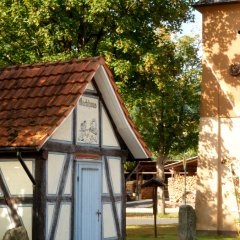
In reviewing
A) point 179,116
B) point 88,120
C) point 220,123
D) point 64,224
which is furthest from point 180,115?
point 64,224

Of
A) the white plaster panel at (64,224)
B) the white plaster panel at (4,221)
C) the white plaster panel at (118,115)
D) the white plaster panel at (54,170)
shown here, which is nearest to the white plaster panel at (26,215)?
the white plaster panel at (4,221)

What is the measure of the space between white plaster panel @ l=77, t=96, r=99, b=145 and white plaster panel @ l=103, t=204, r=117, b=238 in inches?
70.9

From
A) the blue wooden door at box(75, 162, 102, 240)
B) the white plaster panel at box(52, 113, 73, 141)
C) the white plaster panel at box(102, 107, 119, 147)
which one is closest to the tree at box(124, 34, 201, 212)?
the white plaster panel at box(102, 107, 119, 147)

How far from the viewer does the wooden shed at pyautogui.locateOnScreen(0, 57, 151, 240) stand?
47.3 ft

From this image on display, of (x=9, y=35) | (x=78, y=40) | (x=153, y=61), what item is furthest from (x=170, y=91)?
(x=9, y=35)

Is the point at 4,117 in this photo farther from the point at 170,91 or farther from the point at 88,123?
the point at 170,91

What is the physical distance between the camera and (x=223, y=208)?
23766mm

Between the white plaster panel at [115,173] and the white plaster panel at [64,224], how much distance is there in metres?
2.22

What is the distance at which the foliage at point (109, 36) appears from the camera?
930 inches

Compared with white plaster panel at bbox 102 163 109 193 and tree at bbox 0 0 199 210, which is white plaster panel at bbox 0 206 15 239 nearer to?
white plaster panel at bbox 102 163 109 193

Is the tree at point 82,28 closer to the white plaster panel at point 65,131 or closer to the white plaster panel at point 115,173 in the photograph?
the white plaster panel at point 115,173

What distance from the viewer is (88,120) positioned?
16.3 metres

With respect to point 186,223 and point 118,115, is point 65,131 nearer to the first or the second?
point 118,115

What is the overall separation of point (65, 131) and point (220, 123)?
9867 millimetres
